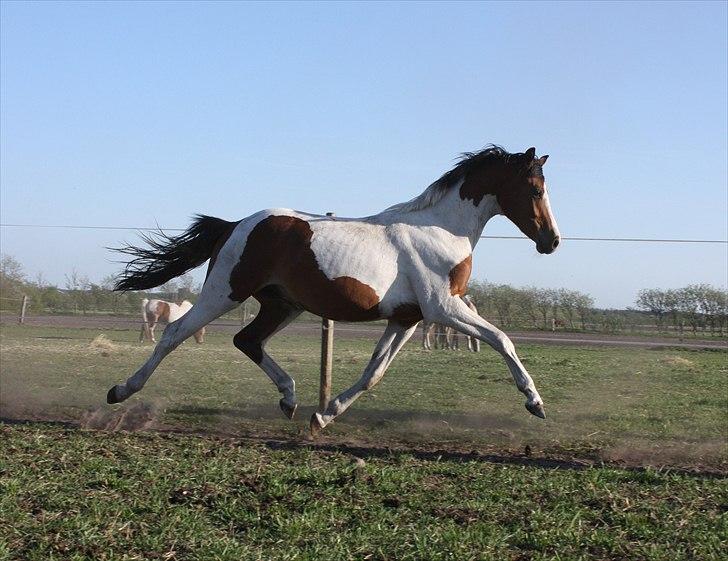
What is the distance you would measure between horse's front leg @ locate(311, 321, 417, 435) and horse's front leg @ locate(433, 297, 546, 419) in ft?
1.90

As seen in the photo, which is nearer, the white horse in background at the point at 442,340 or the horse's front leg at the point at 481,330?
the horse's front leg at the point at 481,330

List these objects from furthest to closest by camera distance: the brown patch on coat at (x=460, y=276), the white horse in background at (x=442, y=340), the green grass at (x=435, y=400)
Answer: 1. the white horse in background at (x=442, y=340)
2. the green grass at (x=435, y=400)
3. the brown patch on coat at (x=460, y=276)

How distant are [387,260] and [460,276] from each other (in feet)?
1.99

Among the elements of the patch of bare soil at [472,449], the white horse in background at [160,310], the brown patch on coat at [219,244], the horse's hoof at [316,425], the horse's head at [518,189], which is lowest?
the patch of bare soil at [472,449]

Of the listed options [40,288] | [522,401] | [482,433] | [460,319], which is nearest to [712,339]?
[522,401]

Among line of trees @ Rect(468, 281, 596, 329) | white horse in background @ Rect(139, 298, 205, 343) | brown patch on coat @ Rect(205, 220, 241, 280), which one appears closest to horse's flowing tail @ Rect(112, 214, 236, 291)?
brown patch on coat @ Rect(205, 220, 241, 280)

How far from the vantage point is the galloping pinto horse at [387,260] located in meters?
6.64

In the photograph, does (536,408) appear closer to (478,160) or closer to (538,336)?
(478,160)

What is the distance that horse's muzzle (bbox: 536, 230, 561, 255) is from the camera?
22.4 feet

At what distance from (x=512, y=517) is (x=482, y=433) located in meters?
3.36

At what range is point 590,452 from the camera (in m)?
6.68

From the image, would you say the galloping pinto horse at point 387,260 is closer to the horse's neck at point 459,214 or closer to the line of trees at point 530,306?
the horse's neck at point 459,214

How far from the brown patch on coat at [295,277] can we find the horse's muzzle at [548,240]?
146cm

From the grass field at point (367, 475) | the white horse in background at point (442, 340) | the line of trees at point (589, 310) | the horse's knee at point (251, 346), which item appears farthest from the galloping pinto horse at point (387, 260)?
the white horse in background at point (442, 340)
